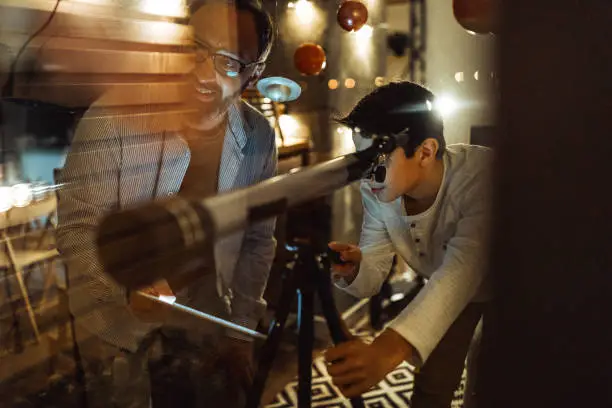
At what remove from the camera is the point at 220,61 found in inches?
22.8

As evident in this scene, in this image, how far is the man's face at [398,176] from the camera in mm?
572

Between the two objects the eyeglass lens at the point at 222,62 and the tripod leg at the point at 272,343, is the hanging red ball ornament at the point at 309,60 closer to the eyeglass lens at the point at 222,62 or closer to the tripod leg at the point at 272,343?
the eyeglass lens at the point at 222,62

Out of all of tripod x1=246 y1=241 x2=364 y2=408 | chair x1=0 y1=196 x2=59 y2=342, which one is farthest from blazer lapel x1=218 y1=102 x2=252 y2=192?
chair x1=0 y1=196 x2=59 y2=342

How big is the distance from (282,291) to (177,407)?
235mm

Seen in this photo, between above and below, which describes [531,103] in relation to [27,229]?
above

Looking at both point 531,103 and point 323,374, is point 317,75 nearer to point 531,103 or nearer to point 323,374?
point 531,103

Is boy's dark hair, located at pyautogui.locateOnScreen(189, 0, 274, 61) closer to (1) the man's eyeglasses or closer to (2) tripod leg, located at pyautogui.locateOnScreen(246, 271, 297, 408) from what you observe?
(1) the man's eyeglasses

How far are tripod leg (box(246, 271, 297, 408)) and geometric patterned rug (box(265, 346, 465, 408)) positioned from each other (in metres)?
0.02

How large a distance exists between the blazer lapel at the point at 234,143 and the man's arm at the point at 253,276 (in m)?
0.03

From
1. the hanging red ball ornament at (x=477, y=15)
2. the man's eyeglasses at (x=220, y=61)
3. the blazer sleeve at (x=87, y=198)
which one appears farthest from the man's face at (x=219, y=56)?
the hanging red ball ornament at (x=477, y=15)

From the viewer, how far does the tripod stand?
57 centimetres

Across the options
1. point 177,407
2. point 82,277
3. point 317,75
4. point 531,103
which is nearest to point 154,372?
point 177,407

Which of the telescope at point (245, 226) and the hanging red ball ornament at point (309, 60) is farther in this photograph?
the hanging red ball ornament at point (309, 60)

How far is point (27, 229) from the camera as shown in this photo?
64 cm
